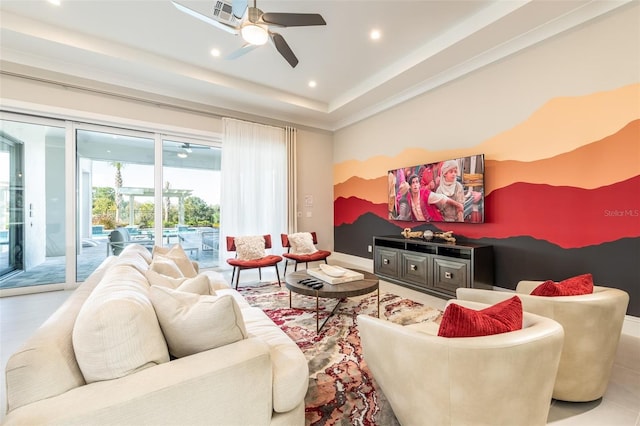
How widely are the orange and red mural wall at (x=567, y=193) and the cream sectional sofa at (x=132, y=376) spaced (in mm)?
3286

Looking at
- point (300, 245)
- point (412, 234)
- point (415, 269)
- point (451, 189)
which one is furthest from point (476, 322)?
point (300, 245)

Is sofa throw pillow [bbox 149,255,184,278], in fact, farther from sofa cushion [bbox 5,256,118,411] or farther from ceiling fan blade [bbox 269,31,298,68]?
ceiling fan blade [bbox 269,31,298,68]

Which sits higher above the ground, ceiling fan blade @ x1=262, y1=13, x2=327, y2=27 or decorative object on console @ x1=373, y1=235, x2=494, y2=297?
ceiling fan blade @ x1=262, y1=13, x2=327, y2=27

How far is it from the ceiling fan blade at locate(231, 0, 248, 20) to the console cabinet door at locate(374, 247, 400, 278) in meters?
3.65

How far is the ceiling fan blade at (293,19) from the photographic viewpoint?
2486mm

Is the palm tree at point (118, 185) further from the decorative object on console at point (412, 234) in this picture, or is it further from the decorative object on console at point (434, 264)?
the decorative object on console at point (412, 234)

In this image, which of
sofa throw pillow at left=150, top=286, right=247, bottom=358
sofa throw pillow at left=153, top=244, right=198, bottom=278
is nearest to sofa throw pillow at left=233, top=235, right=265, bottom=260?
sofa throw pillow at left=153, top=244, right=198, bottom=278

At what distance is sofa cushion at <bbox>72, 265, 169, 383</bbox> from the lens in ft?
3.23

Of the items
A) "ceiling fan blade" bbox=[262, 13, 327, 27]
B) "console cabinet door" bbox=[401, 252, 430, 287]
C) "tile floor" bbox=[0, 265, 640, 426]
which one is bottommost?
"tile floor" bbox=[0, 265, 640, 426]

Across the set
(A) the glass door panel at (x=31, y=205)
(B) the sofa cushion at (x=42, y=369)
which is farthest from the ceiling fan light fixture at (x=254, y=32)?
(A) the glass door panel at (x=31, y=205)

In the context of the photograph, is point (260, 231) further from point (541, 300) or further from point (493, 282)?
point (541, 300)

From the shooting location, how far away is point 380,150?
5418mm

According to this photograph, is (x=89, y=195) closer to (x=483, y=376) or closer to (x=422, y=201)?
(x=422, y=201)

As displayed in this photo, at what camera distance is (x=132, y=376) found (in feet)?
3.31
